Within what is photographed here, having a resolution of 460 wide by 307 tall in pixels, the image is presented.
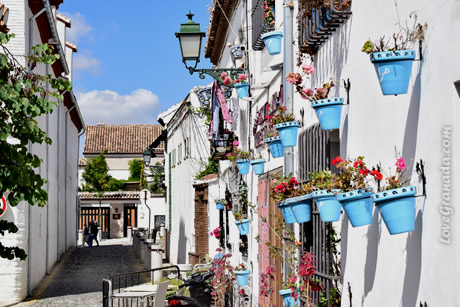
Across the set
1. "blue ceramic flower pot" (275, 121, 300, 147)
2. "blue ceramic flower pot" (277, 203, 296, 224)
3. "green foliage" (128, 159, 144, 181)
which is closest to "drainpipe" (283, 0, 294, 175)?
"blue ceramic flower pot" (275, 121, 300, 147)

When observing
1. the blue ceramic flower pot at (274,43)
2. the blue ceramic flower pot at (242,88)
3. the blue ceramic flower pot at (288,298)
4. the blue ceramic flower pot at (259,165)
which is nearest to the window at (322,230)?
the blue ceramic flower pot at (288,298)

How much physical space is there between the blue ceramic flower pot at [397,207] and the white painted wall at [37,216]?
14.3 meters

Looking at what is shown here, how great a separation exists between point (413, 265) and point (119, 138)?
70023mm

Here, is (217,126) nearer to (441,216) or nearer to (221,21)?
(221,21)

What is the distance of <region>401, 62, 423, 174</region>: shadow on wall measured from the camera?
5108 millimetres

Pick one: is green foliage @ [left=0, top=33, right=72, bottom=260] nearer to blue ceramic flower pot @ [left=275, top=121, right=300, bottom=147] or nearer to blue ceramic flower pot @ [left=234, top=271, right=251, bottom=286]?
blue ceramic flower pot @ [left=275, top=121, right=300, bottom=147]

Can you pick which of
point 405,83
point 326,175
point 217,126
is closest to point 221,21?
point 217,126

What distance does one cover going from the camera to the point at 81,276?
80.5 ft

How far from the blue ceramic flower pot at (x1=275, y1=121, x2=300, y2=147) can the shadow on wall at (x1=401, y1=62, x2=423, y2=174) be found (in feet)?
11.8

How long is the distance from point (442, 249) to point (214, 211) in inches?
666

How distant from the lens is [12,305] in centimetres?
1761

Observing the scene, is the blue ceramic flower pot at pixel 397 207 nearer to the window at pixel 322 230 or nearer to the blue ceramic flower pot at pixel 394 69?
the blue ceramic flower pot at pixel 394 69

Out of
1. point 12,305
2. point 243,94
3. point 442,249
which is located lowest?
point 12,305

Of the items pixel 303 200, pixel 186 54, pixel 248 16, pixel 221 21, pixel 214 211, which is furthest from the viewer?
pixel 214 211
